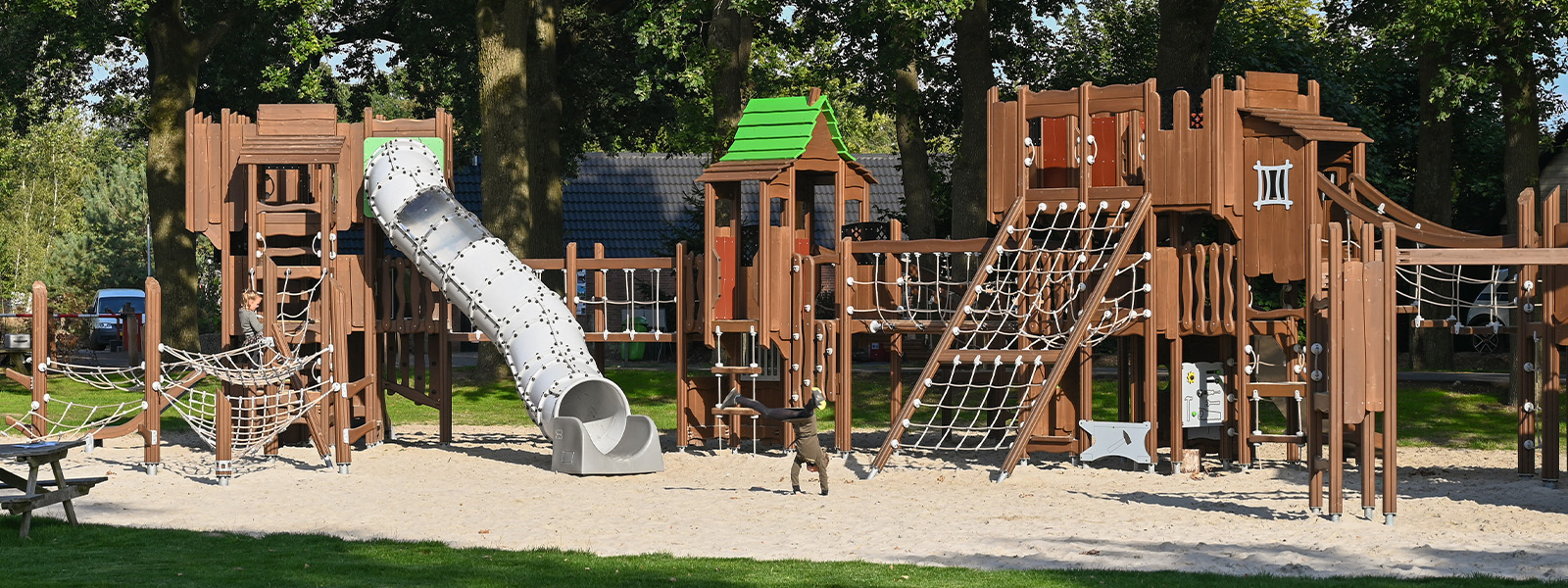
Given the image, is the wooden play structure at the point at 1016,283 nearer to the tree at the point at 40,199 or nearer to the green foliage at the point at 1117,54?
the green foliage at the point at 1117,54

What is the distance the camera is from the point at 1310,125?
58.3 ft

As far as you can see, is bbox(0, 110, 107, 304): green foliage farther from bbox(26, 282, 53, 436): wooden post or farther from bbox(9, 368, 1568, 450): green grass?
bbox(26, 282, 53, 436): wooden post

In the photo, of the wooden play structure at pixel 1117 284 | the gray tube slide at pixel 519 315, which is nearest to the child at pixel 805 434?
the wooden play structure at pixel 1117 284

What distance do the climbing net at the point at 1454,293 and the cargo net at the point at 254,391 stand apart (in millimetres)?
11194

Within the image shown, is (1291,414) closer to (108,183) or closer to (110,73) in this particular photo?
(110,73)

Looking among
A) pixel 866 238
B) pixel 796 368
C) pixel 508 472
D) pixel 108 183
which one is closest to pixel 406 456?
pixel 508 472

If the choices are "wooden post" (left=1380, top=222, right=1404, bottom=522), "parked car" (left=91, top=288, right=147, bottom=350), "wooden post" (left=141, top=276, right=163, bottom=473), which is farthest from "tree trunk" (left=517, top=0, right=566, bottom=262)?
"parked car" (left=91, top=288, right=147, bottom=350)

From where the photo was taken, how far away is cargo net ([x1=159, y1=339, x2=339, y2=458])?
17.1 metres

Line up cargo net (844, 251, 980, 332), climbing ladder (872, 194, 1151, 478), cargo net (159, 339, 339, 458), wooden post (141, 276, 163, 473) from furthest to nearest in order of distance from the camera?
1. cargo net (844, 251, 980, 332)
2. climbing ladder (872, 194, 1151, 478)
3. cargo net (159, 339, 339, 458)
4. wooden post (141, 276, 163, 473)

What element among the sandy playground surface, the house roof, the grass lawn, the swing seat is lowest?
the sandy playground surface

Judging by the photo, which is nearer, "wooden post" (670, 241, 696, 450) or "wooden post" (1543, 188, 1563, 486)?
"wooden post" (1543, 188, 1563, 486)

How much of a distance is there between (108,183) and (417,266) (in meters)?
42.3

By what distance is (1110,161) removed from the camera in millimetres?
18625

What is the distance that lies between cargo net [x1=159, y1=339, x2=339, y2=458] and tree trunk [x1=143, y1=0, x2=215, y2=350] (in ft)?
33.1
